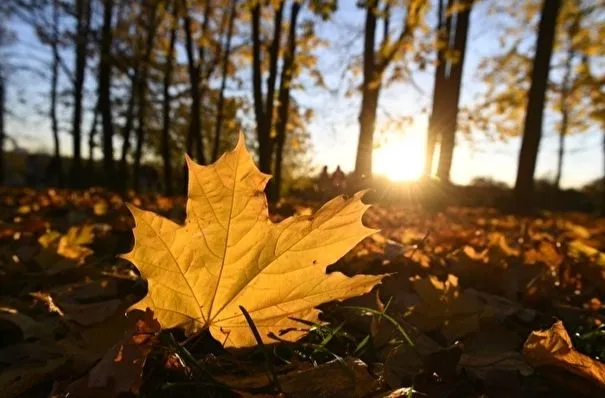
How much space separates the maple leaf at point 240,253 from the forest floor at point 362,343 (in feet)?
0.24

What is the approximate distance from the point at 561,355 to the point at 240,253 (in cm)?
57

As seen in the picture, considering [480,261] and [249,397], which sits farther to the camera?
[480,261]

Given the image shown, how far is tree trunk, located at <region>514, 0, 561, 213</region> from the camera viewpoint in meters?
8.23

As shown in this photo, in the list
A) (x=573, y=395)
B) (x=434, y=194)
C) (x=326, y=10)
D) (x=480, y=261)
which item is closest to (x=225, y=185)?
(x=573, y=395)

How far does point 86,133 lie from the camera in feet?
73.0

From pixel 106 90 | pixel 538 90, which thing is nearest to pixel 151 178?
pixel 106 90

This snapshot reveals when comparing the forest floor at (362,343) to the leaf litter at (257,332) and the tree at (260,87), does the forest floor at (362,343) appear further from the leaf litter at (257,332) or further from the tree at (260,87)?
the tree at (260,87)

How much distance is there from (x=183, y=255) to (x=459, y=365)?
557 mm

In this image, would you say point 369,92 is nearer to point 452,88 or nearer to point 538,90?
point 452,88

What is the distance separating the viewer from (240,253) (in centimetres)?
92

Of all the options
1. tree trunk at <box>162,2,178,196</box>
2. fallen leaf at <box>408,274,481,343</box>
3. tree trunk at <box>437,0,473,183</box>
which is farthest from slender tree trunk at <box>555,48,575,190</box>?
fallen leaf at <box>408,274,481,343</box>

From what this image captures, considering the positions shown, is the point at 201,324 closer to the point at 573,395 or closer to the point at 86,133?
the point at 573,395

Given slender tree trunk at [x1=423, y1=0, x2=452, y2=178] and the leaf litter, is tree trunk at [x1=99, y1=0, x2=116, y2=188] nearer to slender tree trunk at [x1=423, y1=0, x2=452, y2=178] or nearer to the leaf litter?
slender tree trunk at [x1=423, y1=0, x2=452, y2=178]

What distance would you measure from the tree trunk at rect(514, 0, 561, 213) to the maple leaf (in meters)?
8.27
